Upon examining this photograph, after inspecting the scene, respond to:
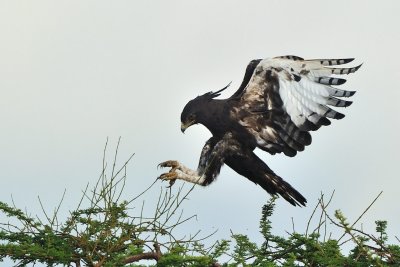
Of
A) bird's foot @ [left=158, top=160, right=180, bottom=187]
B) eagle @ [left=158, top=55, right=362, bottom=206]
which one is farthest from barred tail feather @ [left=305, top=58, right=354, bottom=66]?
bird's foot @ [left=158, top=160, right=180, bottom=187]

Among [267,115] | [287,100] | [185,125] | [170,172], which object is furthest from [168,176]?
[287,100]

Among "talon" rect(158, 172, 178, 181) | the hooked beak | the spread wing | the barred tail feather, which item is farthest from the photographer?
the hooked beak

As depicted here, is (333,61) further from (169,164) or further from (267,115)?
(169,164)

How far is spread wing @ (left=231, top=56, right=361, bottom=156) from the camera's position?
9609 mm

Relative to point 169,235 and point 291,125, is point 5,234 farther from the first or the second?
point 291,125

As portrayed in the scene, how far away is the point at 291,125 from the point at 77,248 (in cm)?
491

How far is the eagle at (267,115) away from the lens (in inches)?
379

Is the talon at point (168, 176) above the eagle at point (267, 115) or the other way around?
the other way around

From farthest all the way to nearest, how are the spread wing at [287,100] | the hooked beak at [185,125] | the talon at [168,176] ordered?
the hooked beak at [185,125] → the spread wing at [287,100] → the talon at [168,176]

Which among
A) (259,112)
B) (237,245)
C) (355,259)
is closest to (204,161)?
(259,112)

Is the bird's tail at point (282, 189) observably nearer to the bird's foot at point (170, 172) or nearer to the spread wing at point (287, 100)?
the spread wing at point (287, 100)

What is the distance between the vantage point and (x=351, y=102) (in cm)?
958

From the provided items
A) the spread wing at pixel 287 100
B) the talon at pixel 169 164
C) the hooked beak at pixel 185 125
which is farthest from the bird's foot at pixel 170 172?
the spread wing at pixel 287 100

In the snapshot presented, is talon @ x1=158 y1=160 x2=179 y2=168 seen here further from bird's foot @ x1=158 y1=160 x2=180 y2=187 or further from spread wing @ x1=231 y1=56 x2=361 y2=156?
spread wing @ x1=231 y1=56 x2=361 y2=156
